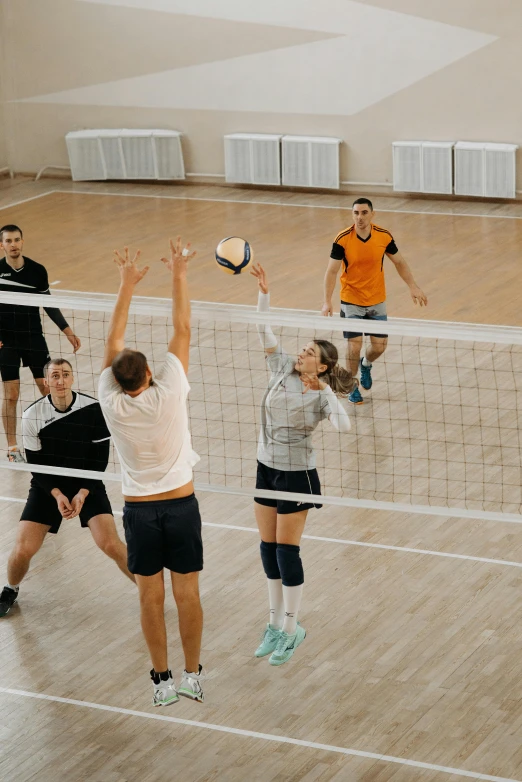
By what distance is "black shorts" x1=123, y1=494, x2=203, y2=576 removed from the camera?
546 centimetres

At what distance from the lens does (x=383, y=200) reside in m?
17.6

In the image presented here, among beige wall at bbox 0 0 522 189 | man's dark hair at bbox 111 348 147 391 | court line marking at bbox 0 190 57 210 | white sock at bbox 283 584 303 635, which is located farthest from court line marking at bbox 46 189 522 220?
man's dark hair at bbox 111 348 147 391

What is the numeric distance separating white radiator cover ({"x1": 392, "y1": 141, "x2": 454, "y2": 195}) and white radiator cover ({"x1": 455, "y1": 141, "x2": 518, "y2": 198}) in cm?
16

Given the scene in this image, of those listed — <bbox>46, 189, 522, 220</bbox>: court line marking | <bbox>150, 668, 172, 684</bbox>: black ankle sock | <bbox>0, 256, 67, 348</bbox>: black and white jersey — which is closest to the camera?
<bbox>150, 668, 172, 684</bbox>: black ankle sock

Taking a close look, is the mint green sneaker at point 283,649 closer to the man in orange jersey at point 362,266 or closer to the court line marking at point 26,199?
the man in orange jersey at point 362,266

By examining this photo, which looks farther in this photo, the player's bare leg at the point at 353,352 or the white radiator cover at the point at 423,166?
the white radiator cover at the point at 423,166

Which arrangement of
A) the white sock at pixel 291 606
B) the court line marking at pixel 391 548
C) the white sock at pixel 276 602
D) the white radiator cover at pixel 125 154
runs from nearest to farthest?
1. the white sock at pixel 291 606
2. the white sock at pixel 276 602
3. the court line marking at pixel 391 548
4. the white radiator cover at pixel 125 154

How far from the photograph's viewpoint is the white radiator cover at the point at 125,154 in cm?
1892

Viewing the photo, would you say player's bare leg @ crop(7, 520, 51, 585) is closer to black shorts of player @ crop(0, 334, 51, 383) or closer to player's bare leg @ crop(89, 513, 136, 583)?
player's bare leg @ crop(89, 513, 136, 583)

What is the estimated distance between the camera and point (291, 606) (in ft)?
21.0

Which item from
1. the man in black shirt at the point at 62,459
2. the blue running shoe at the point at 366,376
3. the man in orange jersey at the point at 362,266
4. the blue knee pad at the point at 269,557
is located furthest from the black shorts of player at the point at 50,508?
the blue running shoe at the point at 366,376

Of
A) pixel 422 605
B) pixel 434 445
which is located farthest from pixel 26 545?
pixel 434 445

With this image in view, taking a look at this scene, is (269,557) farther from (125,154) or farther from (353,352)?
(125,154)

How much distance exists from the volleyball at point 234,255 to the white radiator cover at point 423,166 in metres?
10.6
